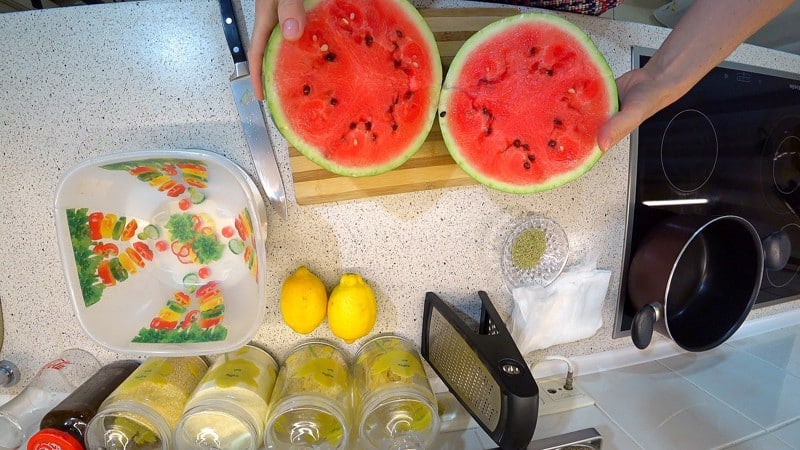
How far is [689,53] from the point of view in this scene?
0.69 metres

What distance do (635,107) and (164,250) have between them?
0.91 m

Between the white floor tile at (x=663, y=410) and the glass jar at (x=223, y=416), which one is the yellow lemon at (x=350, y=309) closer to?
the glass jar at (x=223, y=416)

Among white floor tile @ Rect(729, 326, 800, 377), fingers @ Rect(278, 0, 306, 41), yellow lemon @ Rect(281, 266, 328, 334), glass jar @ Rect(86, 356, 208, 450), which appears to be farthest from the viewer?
white floor tile @ Rect(729, 326, 800, 377)

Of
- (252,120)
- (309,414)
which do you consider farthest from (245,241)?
(309,414)

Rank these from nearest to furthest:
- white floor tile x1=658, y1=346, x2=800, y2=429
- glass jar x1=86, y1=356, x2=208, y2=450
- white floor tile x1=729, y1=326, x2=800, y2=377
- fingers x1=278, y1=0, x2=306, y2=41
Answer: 1. fingers x1=278, y1=0, x2=306, y2=41
2. glass jar x1=86, y1=356, x2=208, y2=450
3. white floor tile x1=658, y1=346, x2=800, y2=429
4. white floor tile x1=729, y1=326, x2=800, y2=377

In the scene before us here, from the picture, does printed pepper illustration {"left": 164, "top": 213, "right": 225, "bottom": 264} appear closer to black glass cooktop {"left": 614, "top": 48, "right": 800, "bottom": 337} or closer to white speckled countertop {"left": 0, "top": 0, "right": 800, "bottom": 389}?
white speckled countertop {"left": 0, "top": 0, "right": 800, "bottom": 389}

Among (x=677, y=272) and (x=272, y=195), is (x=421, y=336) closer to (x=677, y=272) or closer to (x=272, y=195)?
(x=272, y=195)

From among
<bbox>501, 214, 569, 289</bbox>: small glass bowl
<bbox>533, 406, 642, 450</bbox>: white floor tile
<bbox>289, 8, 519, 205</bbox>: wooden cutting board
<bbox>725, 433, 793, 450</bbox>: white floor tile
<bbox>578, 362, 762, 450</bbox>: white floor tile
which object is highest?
<bbox>289, 8, 519, 205</bbox>: wooden cutting board

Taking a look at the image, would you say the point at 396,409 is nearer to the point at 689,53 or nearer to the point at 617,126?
the point at 617,126

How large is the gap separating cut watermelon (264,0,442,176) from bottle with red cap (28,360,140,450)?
0.58 m

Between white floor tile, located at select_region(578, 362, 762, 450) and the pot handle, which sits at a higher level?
the pot handle

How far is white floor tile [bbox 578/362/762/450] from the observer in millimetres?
833

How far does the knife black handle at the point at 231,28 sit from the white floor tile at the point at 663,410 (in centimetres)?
104

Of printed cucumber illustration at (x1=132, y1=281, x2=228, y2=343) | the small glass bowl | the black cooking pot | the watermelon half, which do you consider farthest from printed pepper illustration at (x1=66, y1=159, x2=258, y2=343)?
the black cooking pot
